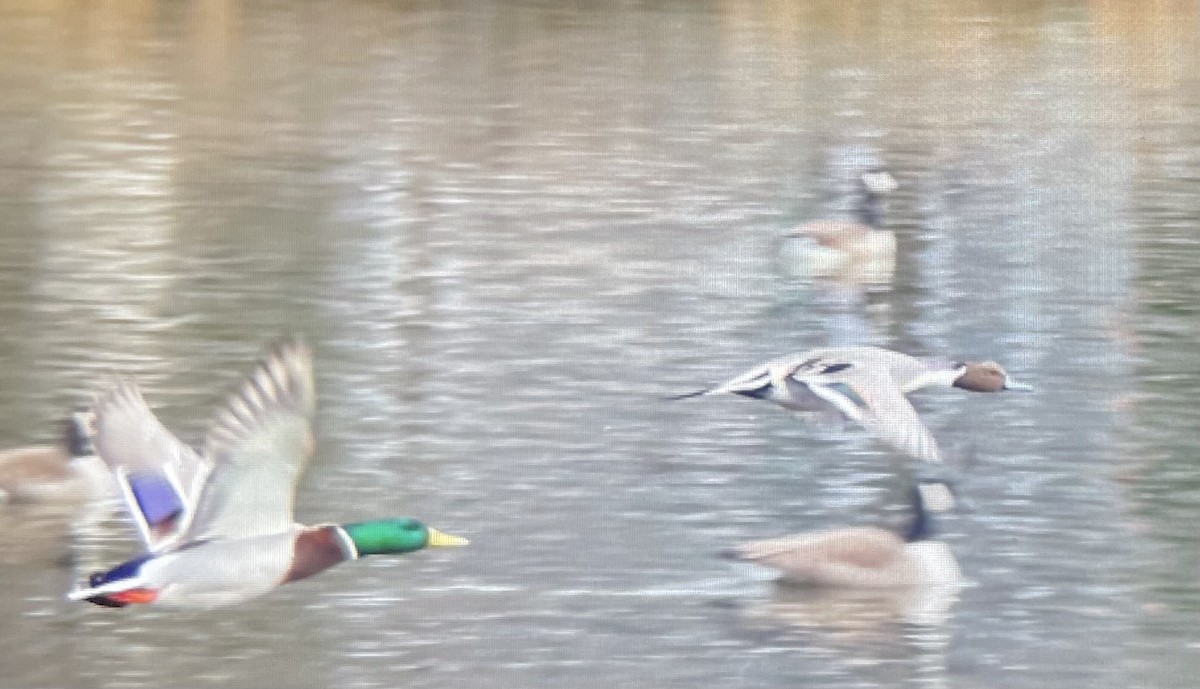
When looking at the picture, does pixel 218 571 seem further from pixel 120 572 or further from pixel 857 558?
pixel 857 558

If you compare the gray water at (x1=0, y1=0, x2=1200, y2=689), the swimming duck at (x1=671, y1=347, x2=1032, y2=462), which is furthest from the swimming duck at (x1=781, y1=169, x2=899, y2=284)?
the swimming duck at (x1=671, y1=347, x2=1032, y2=462)

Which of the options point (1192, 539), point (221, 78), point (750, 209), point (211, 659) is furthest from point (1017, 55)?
point (211, 659)

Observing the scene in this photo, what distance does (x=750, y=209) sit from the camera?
124 inches

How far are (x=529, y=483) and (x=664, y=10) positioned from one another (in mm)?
2045

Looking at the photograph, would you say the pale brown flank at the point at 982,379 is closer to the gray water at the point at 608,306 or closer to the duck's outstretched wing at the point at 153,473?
the gray water at the point at 608,306

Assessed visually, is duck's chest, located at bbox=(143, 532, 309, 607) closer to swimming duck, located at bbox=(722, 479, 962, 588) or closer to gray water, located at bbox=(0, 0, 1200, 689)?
gray water, located at bbox=(0, 0, 1200, 689)

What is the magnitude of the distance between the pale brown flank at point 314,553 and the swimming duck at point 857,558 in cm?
40

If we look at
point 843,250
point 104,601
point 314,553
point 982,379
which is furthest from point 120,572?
point 843,250

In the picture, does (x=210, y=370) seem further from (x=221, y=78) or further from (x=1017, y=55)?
(x=1017, y=55)

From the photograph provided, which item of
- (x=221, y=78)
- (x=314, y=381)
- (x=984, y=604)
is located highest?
(x=221, y=78)

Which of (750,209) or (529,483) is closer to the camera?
(529,483)

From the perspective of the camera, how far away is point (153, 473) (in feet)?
7.21

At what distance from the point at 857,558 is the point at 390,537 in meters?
0.47

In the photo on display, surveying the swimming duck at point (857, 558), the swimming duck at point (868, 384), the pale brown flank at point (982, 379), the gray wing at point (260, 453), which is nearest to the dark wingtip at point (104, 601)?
the gray wing at point (260, 453)
